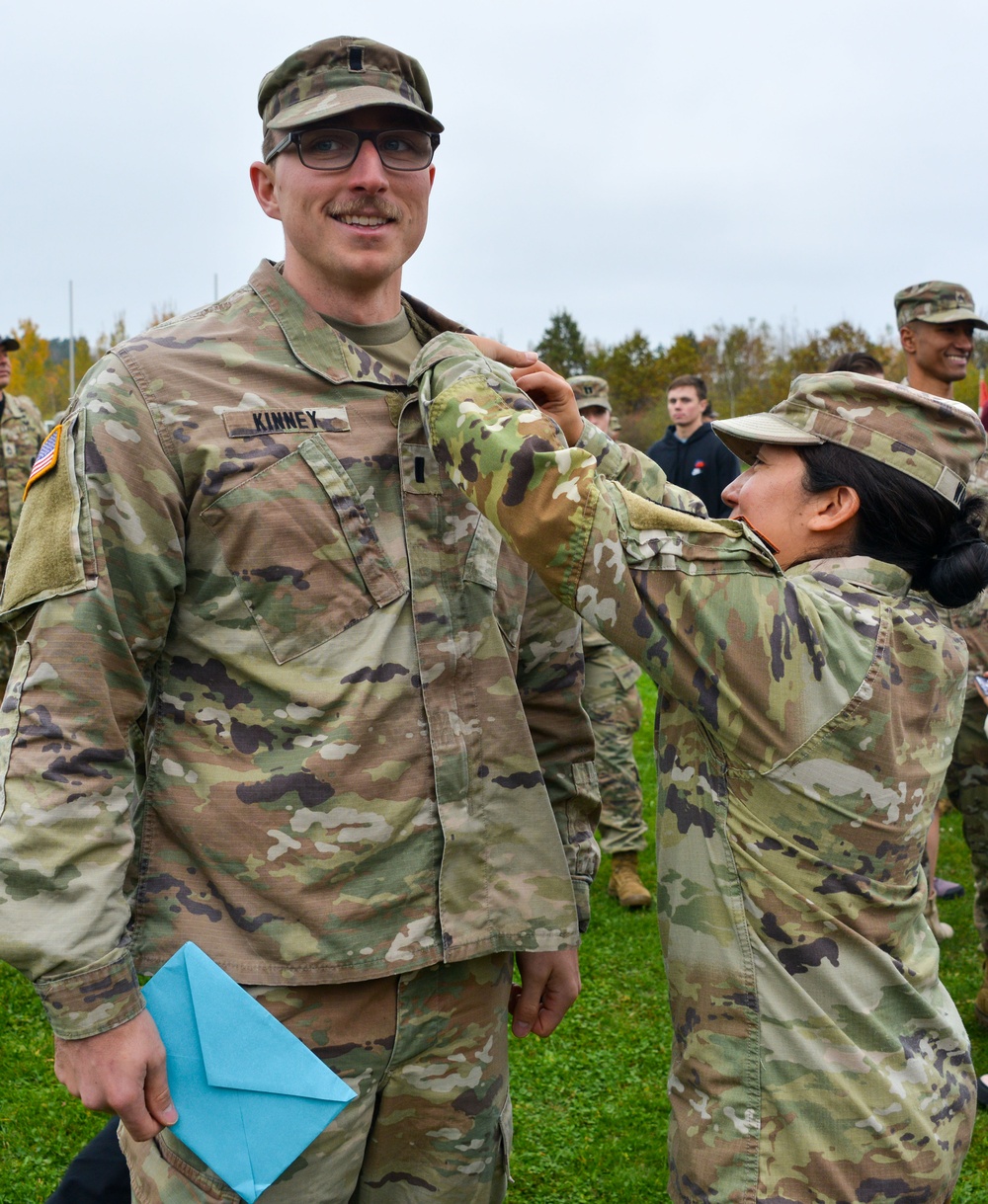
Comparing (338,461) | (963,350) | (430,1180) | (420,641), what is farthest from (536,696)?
(963,350)

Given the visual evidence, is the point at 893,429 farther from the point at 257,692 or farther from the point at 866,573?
the point at 257,692

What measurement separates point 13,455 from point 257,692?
6.61 m

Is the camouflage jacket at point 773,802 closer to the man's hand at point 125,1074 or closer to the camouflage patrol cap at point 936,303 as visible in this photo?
the man's hand at point 125,1074

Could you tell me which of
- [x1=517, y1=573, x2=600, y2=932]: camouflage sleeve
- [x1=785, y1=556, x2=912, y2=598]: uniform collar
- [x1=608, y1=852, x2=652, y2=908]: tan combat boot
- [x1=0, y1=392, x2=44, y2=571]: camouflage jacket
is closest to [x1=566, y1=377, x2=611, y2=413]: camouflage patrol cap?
[x1=608, y1=852, x2=652, y2=908]: tan combat boot

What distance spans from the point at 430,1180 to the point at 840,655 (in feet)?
4.11

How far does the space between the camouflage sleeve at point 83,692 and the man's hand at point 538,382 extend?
63 centimetres

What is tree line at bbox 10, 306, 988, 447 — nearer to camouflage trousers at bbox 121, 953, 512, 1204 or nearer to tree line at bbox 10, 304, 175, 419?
tree line at bbox 10, 304, 175, 419

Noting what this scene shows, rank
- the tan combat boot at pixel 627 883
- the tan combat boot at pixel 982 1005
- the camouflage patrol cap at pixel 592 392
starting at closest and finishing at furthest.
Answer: the tan combat boot at pixel 982 1005
the tan combat boot at pixel 627 883
the camouflage patrol cap at pixel 592 392

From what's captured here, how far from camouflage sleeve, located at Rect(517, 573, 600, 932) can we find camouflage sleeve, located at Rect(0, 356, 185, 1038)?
Answer: 32.8 inches

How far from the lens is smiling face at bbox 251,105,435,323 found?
2055mm

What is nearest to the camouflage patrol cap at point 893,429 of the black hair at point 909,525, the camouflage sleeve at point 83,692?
the black hair at point 909,525

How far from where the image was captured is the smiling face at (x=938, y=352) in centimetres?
548

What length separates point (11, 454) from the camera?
→ 7.75 m

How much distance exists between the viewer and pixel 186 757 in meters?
1.94
